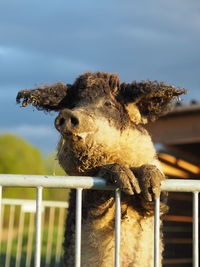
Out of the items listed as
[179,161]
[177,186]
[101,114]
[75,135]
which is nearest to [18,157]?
[179,161]

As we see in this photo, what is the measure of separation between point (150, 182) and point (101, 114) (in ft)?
1.89

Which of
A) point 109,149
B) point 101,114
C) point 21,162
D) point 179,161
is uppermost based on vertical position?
point 21,162

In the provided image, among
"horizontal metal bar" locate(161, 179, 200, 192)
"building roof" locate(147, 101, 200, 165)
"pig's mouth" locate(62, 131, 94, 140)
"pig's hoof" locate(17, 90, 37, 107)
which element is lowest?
"horizontal metal bar" locate(161, 179, 200, 192)

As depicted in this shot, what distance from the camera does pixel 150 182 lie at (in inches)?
102

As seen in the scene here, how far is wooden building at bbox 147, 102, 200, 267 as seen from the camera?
301 inches

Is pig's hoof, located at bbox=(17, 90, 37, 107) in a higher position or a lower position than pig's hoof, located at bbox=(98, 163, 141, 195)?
higher

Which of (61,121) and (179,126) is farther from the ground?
(179,126)

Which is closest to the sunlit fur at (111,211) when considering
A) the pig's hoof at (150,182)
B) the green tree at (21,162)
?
the pig's hoof at (150,182)

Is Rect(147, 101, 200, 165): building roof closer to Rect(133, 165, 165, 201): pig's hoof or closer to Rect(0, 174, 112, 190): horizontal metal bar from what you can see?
Rect(133, 165, 165, 201): pig's hoof

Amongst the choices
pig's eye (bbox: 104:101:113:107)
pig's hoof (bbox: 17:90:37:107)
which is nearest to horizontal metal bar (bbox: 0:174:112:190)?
pig's eye (bbox: 104:101:113:107)

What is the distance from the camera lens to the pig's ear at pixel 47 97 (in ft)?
10.5

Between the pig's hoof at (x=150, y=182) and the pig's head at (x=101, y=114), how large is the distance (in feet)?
1.14

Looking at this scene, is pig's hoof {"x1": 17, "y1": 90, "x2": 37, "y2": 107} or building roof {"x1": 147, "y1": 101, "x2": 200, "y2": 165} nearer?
pig's hoof {"x1": 17, "y1": 90, "x2": 37, "y2": 107}

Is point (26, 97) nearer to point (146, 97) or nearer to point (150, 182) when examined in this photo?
point (146, 97)
